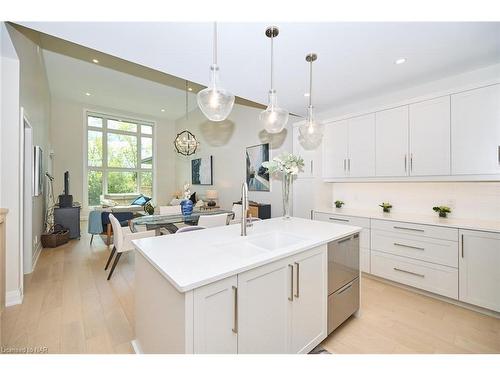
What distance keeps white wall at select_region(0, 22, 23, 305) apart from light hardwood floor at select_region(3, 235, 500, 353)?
12.5 inches

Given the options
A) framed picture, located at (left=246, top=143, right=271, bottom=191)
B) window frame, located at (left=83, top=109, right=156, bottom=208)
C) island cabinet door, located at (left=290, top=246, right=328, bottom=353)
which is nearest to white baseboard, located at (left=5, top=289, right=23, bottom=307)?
island cabinet door, located at (left=290, top=246, right=328, bottom=353)

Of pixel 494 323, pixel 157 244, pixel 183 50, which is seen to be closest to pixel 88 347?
pixel 157 244

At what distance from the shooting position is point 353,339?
1.81 meters

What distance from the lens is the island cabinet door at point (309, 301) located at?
1439 mm

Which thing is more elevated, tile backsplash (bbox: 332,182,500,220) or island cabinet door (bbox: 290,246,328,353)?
tile backsplash (bbox: 332,182,500,220)

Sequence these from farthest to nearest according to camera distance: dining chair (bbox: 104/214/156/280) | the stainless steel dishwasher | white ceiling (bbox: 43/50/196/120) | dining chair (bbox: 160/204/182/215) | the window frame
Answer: the window frame < white ceiling (bbox: 43/50/196/120) < dining chair (bbox: 160/204/182/215) < dining chair (bbox: 104/214/156/280) < the stainless steel dishwasher

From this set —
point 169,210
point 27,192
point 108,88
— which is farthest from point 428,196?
point 108,88

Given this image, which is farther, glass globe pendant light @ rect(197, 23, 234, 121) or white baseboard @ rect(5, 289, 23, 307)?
white baseboard @ rect(5, 289, 23, 307)

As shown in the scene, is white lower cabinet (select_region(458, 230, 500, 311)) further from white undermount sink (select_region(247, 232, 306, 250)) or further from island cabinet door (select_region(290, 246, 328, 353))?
white undermount sink (select_region(247, 232, 306, 250))

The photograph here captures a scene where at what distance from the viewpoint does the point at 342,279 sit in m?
1.85

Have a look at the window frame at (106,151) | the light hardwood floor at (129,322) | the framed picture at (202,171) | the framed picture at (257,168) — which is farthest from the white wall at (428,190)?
the window frame at (106,151)

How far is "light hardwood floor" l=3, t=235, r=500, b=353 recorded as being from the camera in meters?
1.74

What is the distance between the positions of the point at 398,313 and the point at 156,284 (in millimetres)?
2328

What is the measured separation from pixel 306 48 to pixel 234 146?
12.7ft
